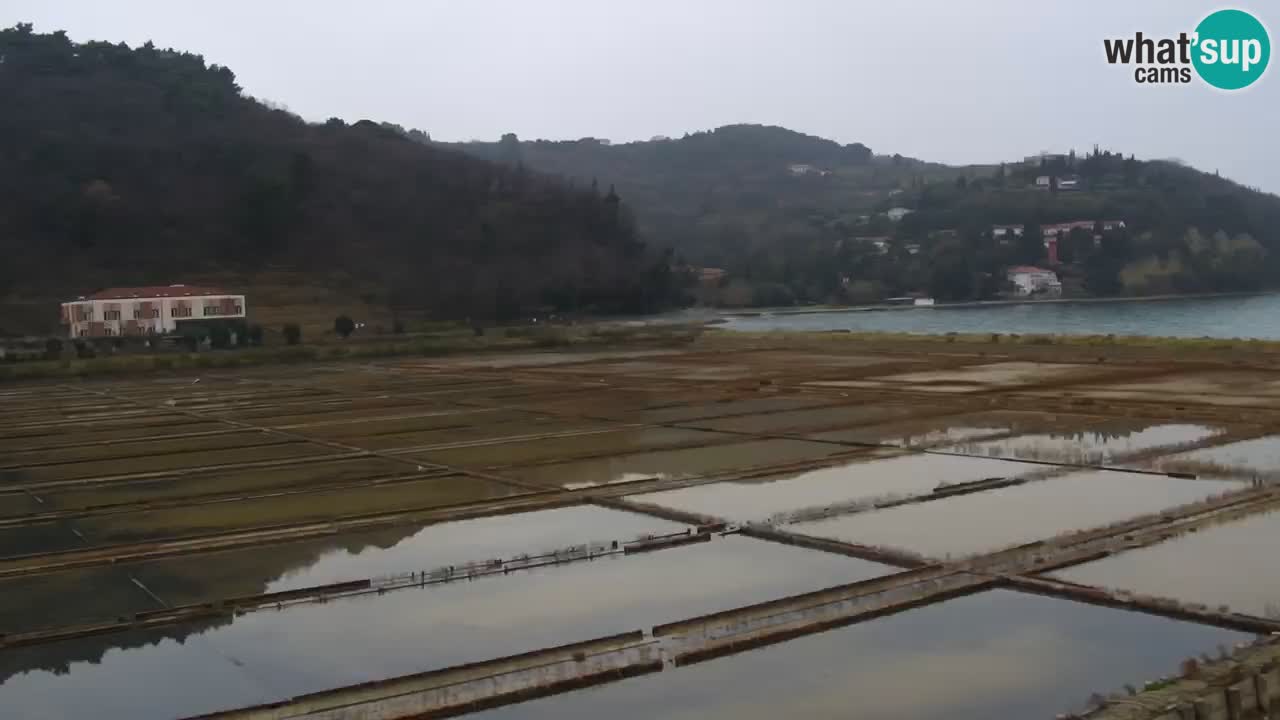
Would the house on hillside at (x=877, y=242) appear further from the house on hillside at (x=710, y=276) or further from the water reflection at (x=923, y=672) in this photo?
the water reflection at (x=923, y=672)

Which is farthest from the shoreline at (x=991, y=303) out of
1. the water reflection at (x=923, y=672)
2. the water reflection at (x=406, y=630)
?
the water reflection at (x=923, y=672)

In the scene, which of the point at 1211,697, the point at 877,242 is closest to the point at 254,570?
the point at 1211,697

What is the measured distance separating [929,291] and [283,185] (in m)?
62.9

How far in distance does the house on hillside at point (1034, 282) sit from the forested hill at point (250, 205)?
121ft

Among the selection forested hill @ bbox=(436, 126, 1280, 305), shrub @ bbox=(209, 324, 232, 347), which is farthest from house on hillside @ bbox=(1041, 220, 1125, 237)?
shrub @ bbox=(209, 324, 232, 347)

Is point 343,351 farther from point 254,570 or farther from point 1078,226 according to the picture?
point 1078,226

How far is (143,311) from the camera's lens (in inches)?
2304

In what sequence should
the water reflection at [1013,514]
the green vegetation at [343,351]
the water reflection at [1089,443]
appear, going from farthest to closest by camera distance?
the green vegetation at [343,351]
the water reflection at [1089,443]
the water reflection at [1013,514]

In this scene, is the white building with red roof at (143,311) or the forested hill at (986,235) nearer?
the white building with red roof at (143,311)

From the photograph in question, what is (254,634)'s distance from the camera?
303 inches

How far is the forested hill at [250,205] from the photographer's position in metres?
82.5

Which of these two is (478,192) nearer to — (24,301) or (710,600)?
(24,301)

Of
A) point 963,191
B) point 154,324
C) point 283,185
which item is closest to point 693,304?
point 283,185

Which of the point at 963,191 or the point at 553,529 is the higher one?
the point at 963,191
